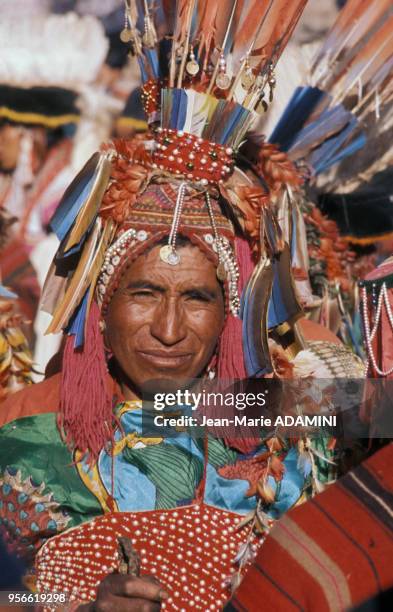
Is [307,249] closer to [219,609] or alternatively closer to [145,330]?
[145,330]

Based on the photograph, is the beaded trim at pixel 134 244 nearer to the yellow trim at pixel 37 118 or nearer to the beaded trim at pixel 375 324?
the beaded trim at pixel 375 324

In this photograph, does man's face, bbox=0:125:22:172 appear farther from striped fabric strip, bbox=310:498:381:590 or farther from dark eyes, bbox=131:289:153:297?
striped fabric strip, bbox=310:498:381:590

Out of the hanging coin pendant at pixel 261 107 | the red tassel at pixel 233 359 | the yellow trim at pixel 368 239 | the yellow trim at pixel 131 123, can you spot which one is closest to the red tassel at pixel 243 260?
the red tassel at pixel 233 359

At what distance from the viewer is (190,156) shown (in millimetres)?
3273

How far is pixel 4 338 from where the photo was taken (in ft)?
12.9

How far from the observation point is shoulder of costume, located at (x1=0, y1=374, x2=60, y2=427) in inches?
131

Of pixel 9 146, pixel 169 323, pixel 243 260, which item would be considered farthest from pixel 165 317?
pixel 9 146

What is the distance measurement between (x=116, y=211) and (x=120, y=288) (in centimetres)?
21

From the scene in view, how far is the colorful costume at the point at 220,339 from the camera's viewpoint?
3176 millimetres

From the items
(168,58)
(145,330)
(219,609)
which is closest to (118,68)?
(168,58)

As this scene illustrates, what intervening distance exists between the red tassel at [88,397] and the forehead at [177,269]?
0.58 ft

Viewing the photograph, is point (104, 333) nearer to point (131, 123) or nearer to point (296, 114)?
point (296, 114)

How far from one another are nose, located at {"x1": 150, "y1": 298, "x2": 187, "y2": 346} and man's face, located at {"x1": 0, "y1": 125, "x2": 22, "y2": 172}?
6.67 feet

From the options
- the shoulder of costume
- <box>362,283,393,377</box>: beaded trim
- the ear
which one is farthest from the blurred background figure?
<box>362,283,393,377</box>: beaded trim
